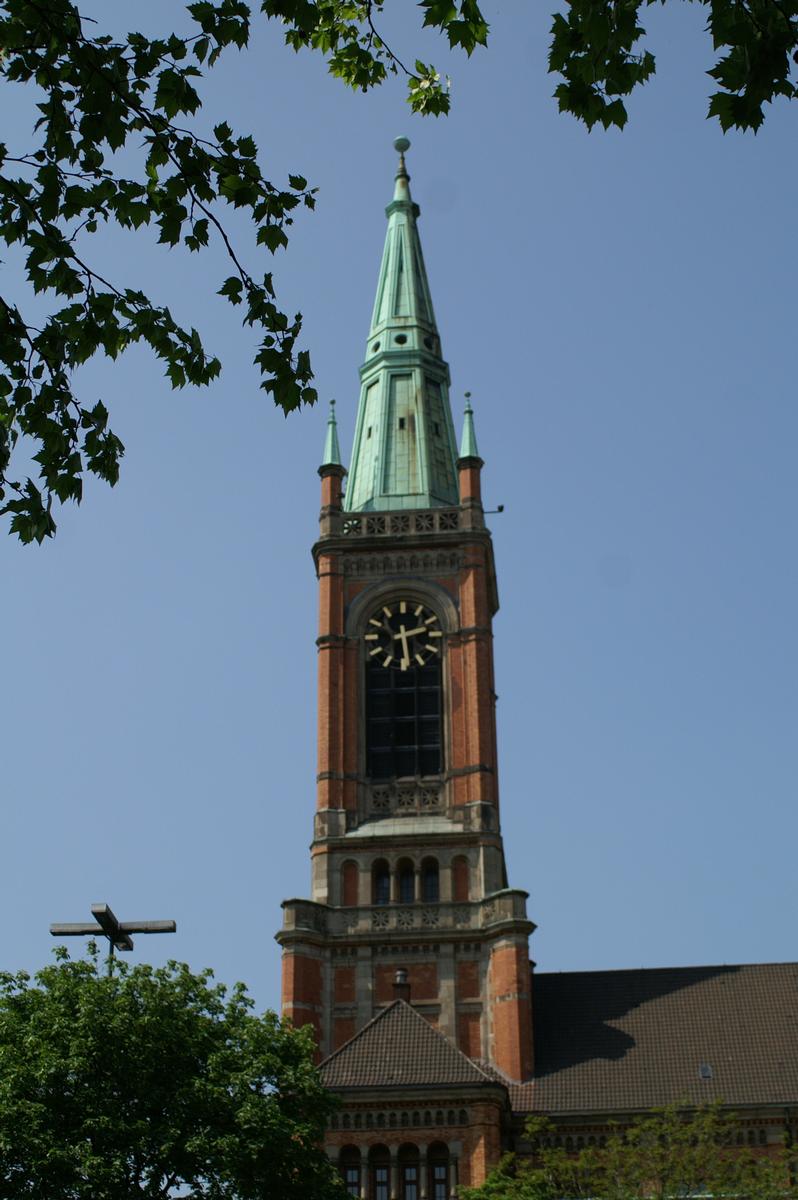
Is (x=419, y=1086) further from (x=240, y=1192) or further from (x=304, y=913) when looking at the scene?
(x=240, y=1192)

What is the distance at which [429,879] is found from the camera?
61.3 meters

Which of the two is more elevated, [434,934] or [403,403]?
[403,403]

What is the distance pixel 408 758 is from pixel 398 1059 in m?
14.8

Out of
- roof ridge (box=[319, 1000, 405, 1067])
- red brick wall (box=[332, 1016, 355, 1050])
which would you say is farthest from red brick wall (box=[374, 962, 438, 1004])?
roof ridge (box=[319, 1000, 405, 1067])

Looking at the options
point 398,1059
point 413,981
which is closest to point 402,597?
point 413,981

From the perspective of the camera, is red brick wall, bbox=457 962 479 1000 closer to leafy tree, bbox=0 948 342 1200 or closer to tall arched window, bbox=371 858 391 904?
tall arched window, bbox=371 858 391 904

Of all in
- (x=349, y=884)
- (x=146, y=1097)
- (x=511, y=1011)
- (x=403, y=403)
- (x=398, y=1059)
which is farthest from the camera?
(x=403, y=403)

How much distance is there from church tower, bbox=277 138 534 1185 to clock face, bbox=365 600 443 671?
0.19 ft

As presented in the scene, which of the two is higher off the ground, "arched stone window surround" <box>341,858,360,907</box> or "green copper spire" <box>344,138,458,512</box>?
"green copper spire" <box>344,138,458,512</box>

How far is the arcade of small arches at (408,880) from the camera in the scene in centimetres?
6069

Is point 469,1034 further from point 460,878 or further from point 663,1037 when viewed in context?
point 663,1037

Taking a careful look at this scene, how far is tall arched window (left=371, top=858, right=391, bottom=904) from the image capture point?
2404 inches

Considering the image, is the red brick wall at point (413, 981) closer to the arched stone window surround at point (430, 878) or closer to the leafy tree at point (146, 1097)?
the arched stone window surround at point (430, 878)

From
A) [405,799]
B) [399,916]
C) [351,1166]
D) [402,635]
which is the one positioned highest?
[402,635]
